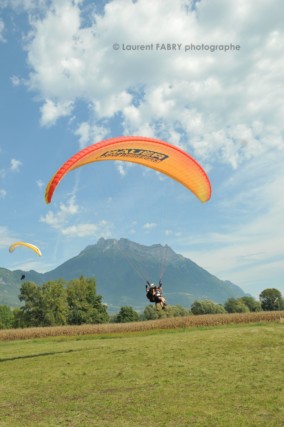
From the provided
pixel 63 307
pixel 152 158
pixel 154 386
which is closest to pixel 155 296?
pixel 154 386

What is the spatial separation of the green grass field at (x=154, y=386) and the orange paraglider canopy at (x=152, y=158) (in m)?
7.61

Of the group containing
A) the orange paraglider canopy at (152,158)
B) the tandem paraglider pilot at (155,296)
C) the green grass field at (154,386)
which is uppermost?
the orange paraglider canopy at (152,158)

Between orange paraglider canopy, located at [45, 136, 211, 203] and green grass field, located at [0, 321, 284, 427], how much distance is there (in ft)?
25.0

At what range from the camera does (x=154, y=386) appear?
14.1 m

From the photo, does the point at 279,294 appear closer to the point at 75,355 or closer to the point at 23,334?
the point at 23,334

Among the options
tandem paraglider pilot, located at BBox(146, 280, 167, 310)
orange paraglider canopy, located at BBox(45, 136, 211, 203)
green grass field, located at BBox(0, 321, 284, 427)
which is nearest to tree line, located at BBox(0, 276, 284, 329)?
green grass field, located at BBox(0, 321, 284, 427)

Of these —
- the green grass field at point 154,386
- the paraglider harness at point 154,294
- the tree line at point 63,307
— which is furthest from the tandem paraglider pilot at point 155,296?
the tree line at point 63,307

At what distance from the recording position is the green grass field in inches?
427

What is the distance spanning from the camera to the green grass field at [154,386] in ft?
35.6

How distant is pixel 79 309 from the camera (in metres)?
74.3

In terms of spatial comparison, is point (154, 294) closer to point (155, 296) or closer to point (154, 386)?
point (155, 296)

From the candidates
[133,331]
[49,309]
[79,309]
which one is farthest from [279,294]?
[133,331]

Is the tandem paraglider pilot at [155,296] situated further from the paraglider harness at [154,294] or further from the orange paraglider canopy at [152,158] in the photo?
the orange paraglider canopy at [152,158]

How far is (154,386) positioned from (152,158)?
961 cm
